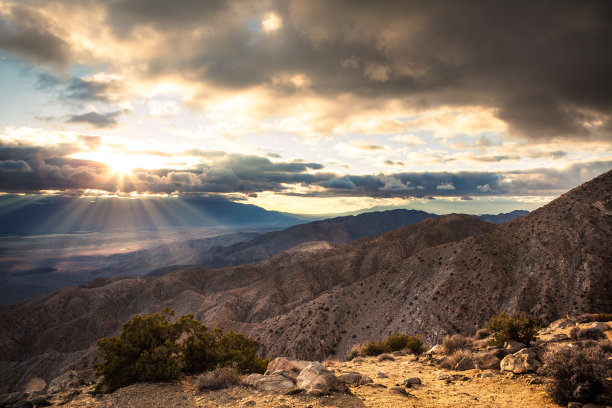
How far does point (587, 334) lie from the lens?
17484 millimetres

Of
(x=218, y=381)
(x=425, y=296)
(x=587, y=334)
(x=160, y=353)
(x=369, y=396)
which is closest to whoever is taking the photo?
(x=369, y=396)

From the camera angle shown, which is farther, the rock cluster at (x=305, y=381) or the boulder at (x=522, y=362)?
the boulder at (x=522, y=362)

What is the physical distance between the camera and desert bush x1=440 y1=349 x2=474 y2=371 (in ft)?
52.2

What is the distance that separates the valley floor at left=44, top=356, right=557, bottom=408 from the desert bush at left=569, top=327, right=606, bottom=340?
26.7 ft

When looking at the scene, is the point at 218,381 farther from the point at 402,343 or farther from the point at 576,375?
the point at 402,343

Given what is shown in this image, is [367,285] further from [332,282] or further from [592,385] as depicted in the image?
[592,385]

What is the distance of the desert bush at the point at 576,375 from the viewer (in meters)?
9.42

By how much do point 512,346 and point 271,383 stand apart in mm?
13512

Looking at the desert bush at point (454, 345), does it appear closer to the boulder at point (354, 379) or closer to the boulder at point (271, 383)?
the boulder at point (354, 379)

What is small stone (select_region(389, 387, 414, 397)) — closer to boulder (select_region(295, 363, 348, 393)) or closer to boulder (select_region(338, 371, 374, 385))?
boulder (select_region(338, 371, 374, 385))

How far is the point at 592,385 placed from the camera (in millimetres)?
9453

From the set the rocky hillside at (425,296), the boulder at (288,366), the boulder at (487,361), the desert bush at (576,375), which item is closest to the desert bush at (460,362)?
the boulder at (487,361)

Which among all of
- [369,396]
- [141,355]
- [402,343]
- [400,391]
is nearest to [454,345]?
[402,343]

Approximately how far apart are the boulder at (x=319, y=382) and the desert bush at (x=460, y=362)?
784cm
